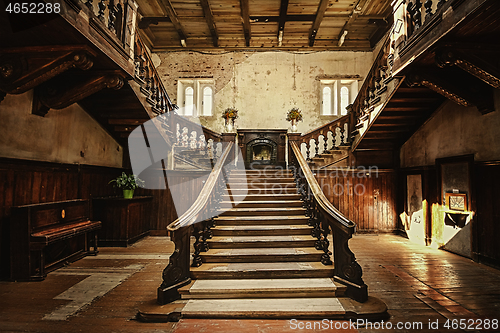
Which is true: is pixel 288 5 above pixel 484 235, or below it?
above

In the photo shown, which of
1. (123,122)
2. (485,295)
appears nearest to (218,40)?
(123,122)

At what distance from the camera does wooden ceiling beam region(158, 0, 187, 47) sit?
7.33 meters

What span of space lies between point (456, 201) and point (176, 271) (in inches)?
194

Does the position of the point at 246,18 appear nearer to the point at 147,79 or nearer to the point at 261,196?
the point at 147,79

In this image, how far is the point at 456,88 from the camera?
393 cm

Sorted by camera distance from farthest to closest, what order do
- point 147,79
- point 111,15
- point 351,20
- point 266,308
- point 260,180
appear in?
point 351,20 < point 260,180 < point 147,79 < point 111,15 < point 266,308

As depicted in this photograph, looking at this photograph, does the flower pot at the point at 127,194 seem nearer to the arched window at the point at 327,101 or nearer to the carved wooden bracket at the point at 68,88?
the carved wooden bracket at the point at 68,88

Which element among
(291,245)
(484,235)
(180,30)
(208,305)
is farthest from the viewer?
(180,30)

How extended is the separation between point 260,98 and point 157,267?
21.7 feet

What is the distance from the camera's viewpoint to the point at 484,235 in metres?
Result: 4.24

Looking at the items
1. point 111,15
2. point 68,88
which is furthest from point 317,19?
point 68,88

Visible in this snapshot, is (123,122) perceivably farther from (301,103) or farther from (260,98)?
(301,103)

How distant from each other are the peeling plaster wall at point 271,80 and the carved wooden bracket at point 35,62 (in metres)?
5.98

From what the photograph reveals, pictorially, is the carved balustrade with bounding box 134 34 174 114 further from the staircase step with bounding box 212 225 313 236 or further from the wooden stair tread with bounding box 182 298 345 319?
the wooden stair tread with bounding box 182 298 345 319
